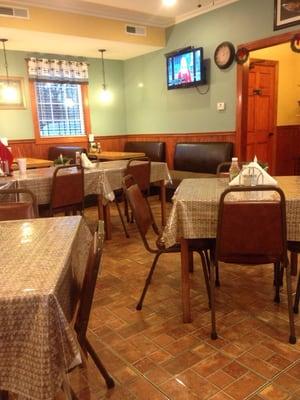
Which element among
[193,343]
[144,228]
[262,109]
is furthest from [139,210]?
[262,109]

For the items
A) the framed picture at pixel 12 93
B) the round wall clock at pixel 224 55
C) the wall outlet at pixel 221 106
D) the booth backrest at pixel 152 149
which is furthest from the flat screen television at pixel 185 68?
the framed picture at pixel 12 93

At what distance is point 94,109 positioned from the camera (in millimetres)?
6605

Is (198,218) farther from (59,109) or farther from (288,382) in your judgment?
(59,109)

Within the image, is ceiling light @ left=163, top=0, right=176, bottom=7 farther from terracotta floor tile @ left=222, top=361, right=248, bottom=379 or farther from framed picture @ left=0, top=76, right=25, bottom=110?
terracotta floor tile @ left=222, top=361, right=248, bottom=379

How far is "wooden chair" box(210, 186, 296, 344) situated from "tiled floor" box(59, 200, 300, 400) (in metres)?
0.25

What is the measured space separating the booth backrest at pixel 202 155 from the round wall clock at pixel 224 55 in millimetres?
1091

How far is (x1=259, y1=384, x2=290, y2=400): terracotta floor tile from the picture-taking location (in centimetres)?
147

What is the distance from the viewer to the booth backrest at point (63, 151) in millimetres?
5548

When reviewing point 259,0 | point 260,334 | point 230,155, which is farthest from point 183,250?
point 259,0

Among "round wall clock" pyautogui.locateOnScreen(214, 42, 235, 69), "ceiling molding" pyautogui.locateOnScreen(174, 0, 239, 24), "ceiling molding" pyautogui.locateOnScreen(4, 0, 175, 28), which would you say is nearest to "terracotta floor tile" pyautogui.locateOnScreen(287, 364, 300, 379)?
"round wall clock" pyautogui.locateOnScreen(214, 42, 235, 69)

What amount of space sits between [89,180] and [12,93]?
3.16 metres

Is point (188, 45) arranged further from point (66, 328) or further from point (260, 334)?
point (66, 328)

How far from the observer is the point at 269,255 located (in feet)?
5.95

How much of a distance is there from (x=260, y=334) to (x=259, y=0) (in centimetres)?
401
